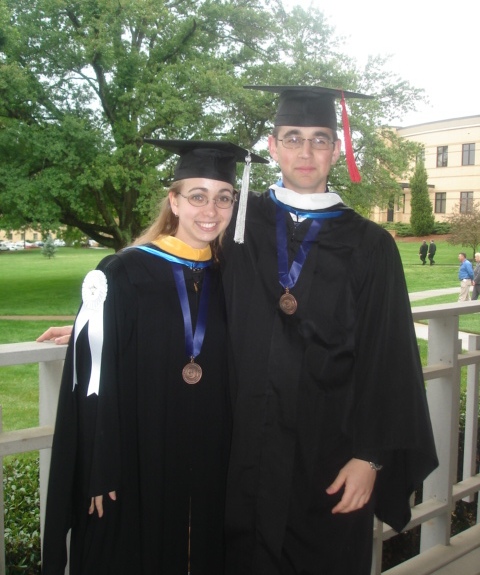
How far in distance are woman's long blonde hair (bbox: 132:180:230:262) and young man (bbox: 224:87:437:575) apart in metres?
0.21

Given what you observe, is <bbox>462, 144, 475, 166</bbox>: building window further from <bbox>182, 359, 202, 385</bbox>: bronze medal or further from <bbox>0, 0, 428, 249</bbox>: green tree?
<bbox>182, 359, 202, 385</bbox>: bronze medal

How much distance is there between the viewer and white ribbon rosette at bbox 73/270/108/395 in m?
1.66

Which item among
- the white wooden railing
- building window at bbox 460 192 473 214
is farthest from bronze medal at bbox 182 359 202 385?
building window at bbox 460 192 473 214

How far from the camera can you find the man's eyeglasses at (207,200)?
199 centimetres

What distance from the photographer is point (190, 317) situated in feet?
6.06

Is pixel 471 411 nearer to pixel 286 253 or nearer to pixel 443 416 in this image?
pixel 443 416

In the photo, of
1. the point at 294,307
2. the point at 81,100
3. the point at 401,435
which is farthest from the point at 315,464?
the point at 81,100

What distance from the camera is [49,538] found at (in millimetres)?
1700

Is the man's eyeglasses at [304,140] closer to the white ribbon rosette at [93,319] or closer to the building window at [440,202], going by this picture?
the white ribbon rosette at [93,319]

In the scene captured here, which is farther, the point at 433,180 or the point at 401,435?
the point at 433,180

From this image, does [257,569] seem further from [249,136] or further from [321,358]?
[249,136]

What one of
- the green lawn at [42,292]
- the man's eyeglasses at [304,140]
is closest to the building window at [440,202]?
the green lawn at [42,292]

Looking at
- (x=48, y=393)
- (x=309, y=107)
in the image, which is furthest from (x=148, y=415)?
(x=309, y=107)

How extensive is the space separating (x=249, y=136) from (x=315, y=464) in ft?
53.5
